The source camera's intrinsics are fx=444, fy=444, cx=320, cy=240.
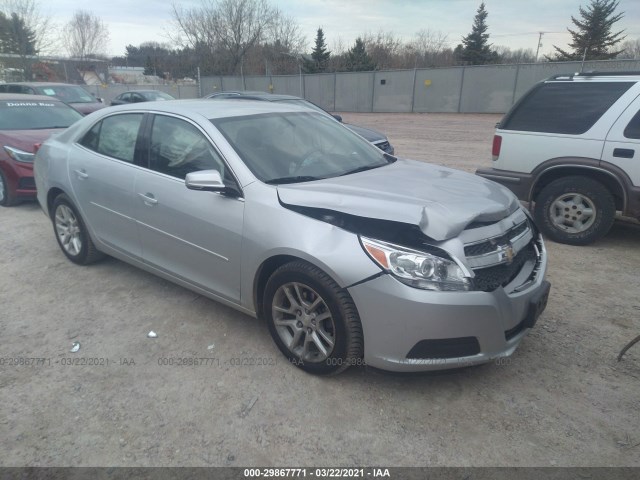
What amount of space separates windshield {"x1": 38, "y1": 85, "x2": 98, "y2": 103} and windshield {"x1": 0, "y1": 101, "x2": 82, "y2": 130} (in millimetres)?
5439

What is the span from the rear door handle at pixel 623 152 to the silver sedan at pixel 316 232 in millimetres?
2218

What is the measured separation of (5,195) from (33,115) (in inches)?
64.7

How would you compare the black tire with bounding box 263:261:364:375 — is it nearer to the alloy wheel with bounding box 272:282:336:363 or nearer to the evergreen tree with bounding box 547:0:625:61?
the alloy wheel with bounding box 272:282:336:363

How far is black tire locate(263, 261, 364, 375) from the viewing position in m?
2.56

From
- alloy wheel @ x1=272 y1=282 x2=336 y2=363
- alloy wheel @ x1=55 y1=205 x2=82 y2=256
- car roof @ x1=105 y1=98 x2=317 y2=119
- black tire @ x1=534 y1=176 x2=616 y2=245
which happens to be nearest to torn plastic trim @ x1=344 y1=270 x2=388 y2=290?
alloy wheel @ x1=272 y1=282 x2=336 y2=363

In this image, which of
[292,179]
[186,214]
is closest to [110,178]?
[186,214]

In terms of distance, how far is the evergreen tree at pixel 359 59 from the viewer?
42344 mm

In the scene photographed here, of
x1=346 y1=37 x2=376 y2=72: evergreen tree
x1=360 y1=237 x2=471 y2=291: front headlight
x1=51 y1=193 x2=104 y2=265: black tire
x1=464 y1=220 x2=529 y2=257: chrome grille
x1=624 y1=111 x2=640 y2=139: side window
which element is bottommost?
x1=51 y1=193 x2=104 y2=265: black tire

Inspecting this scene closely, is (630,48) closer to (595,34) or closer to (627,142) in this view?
(595,34)

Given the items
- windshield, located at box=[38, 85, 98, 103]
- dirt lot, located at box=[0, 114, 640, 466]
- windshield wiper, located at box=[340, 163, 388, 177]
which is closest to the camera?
dirt lot, located at box=[0, 114, 640, 466]

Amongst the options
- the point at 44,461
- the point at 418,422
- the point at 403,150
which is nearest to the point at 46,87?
the point at 403,150

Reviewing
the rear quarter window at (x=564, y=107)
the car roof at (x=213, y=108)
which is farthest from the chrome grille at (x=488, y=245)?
the rear quarter window at (x=564, y=107)

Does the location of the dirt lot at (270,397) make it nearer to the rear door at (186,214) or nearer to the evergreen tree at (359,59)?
the rear door at (186,214)

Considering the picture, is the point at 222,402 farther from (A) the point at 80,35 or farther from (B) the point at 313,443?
(A) the point at 80,35
